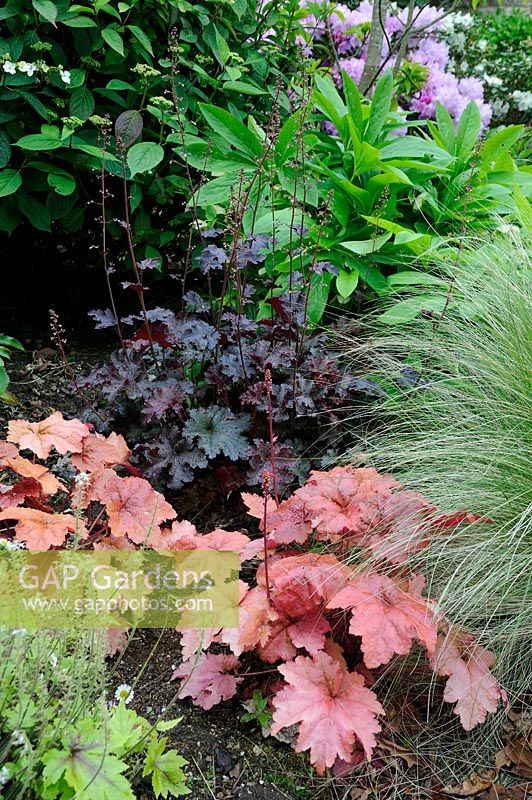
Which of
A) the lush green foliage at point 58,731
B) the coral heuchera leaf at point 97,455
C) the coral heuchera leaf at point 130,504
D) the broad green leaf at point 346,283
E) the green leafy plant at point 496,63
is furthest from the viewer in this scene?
the green leafy plant at point 496,63

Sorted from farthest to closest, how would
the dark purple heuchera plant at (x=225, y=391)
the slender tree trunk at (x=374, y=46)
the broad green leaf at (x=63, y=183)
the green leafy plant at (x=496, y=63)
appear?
the green leafy plant at (x=496, y=63) → the slender tree trunk at (x=374, y=46) → the broad green leaf at (x=63, y=183) → the dark purple heuchera plant at (x=225, y=391)

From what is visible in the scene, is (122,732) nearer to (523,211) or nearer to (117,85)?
(523,211)

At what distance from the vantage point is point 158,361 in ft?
8.34

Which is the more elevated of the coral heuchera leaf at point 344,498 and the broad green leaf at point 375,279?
the broad green leaf at point 375,279

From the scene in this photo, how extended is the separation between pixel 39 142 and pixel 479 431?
1769 millimetres

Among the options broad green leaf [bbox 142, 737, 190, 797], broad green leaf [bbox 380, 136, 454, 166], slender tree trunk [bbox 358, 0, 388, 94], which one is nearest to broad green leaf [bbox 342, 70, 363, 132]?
broad green leaf [bbox 380, 136, 454, 166]

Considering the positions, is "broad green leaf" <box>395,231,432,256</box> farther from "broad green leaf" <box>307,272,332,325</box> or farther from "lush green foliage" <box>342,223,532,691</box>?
"broad green leaf" <box>307,272,332,325</box>

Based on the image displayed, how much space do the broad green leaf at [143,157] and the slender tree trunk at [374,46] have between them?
136 centimetres

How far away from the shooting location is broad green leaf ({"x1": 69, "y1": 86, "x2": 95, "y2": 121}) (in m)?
2.65

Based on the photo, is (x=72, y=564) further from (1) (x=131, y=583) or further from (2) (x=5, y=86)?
(2) (x=5, y=86)

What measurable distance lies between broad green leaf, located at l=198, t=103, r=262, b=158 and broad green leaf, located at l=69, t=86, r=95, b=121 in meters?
0.40

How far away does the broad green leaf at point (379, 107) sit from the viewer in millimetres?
2790

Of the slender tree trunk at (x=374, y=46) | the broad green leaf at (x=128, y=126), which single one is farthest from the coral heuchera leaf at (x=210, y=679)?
the slender tree trunk at (x=374, y=46)

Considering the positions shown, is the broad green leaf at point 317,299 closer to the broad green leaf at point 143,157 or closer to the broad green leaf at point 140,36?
the broad green leaf at point 143,157
